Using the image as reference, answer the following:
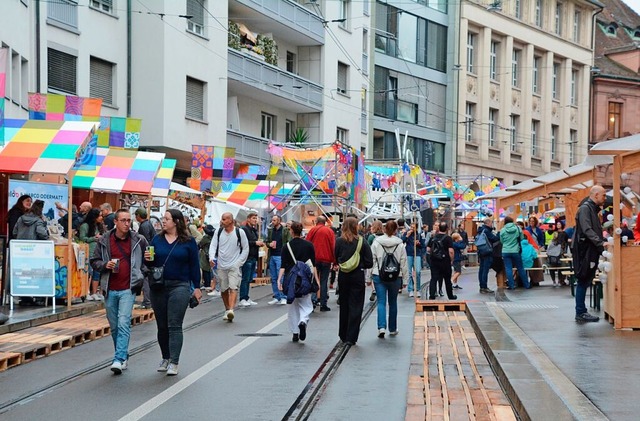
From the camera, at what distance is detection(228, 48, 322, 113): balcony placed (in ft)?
133

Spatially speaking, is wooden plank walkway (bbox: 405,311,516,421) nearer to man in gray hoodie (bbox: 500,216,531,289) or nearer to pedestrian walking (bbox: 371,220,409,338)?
pedestrian walking (bbox: 371,220,409,338)

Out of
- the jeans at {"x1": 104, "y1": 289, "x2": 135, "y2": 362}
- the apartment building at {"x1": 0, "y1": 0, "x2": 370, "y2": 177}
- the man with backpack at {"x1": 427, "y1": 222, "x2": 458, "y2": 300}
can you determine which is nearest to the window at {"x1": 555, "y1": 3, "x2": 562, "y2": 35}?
the apartment building at {"x1": 0, "y1": 0, "x2": 370, "y2": 177}

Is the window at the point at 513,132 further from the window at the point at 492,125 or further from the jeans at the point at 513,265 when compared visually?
the jeans at the point at 513,265

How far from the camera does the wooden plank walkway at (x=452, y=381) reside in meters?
9.26

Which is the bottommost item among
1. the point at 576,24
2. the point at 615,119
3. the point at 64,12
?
the point at 64,12

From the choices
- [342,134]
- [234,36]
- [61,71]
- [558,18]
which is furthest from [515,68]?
[61,71]

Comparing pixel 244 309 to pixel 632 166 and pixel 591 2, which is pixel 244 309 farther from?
pixel 591 2

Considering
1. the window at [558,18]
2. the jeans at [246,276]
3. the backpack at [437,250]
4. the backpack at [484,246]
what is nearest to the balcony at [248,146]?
the backpack at [484,246]

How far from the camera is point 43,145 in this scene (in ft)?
59.1

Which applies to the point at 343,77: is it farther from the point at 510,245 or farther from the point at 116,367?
the point at 116,367

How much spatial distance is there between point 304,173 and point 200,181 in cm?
304

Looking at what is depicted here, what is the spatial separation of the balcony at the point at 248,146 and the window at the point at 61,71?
8790 mm

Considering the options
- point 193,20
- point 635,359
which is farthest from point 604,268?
point 193,20

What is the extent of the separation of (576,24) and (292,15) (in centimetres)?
3301
